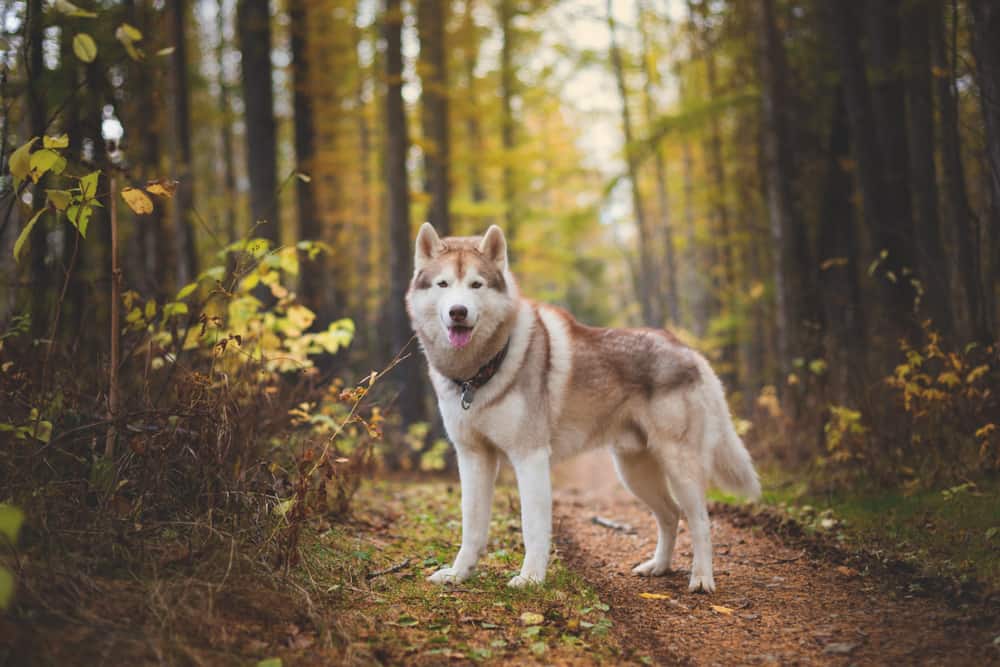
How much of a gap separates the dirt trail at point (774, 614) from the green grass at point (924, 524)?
30 centimetres

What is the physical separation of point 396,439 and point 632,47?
1297cm

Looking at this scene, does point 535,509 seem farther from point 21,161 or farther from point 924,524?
point 21,161

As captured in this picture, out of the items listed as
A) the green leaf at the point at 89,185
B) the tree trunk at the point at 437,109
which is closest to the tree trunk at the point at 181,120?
the tree trunk at the point at 437,109

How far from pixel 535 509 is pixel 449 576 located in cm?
64

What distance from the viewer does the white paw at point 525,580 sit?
399 centimetres

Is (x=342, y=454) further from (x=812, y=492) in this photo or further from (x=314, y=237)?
(x=314, y=237)

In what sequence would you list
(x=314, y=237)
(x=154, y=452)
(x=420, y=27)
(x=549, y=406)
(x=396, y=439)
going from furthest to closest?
1. (x=420, y=27)
2. (x=314, y=237)
3. (x=396, y=439)
4. (x=549, y=406)
5. (x=154, y=452)

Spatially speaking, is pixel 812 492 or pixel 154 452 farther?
pixel 812 492

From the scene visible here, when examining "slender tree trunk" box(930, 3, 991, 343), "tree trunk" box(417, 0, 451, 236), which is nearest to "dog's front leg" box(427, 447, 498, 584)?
"slender tree trunk" box(930, 3, 991, 343)

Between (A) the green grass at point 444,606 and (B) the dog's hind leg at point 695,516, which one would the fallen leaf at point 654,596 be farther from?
(A) the green grass at point 444,606

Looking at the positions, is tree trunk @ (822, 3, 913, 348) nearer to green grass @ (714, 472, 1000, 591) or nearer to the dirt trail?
green grass @ (714, 472, 1000, 591)

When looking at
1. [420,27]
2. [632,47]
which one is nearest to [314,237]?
[420,27]

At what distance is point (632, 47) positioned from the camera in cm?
1827

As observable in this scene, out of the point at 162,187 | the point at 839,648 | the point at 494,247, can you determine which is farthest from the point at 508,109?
the point at 839,648
